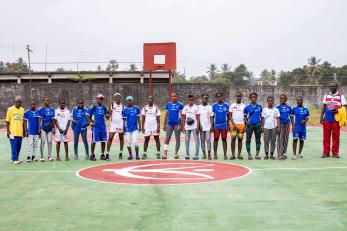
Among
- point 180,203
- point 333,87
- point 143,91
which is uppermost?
point 143,91

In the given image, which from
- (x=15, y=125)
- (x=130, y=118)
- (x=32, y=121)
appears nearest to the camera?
(x=15, y=125)

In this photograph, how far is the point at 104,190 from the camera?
7625 mm

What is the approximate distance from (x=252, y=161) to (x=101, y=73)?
32.5m

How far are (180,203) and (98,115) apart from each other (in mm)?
5855

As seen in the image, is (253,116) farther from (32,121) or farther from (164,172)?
(32,121)

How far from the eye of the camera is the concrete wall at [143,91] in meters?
31.7

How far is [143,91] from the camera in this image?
31641mm

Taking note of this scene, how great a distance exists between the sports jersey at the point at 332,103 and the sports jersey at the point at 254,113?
2.02 m

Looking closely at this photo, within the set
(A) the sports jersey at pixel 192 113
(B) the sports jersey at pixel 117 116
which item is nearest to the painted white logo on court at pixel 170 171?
(A) the sports jersey at pixel 192 113

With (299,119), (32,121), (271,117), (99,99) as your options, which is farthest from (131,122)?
(299,119)

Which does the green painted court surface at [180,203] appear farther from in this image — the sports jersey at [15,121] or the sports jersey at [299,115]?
the sports jersey at [299,115]

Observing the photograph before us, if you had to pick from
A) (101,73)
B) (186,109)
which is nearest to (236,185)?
(186,109)

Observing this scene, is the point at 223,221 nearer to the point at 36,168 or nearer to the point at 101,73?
the point at 36,168

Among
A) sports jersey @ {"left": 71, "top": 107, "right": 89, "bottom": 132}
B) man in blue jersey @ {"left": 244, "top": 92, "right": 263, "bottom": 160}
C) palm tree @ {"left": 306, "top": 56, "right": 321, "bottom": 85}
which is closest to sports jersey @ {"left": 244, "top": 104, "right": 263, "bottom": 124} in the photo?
man in blue jersey @ {"left": 244, "top": 92, "right": 263, "bottom": 160}
